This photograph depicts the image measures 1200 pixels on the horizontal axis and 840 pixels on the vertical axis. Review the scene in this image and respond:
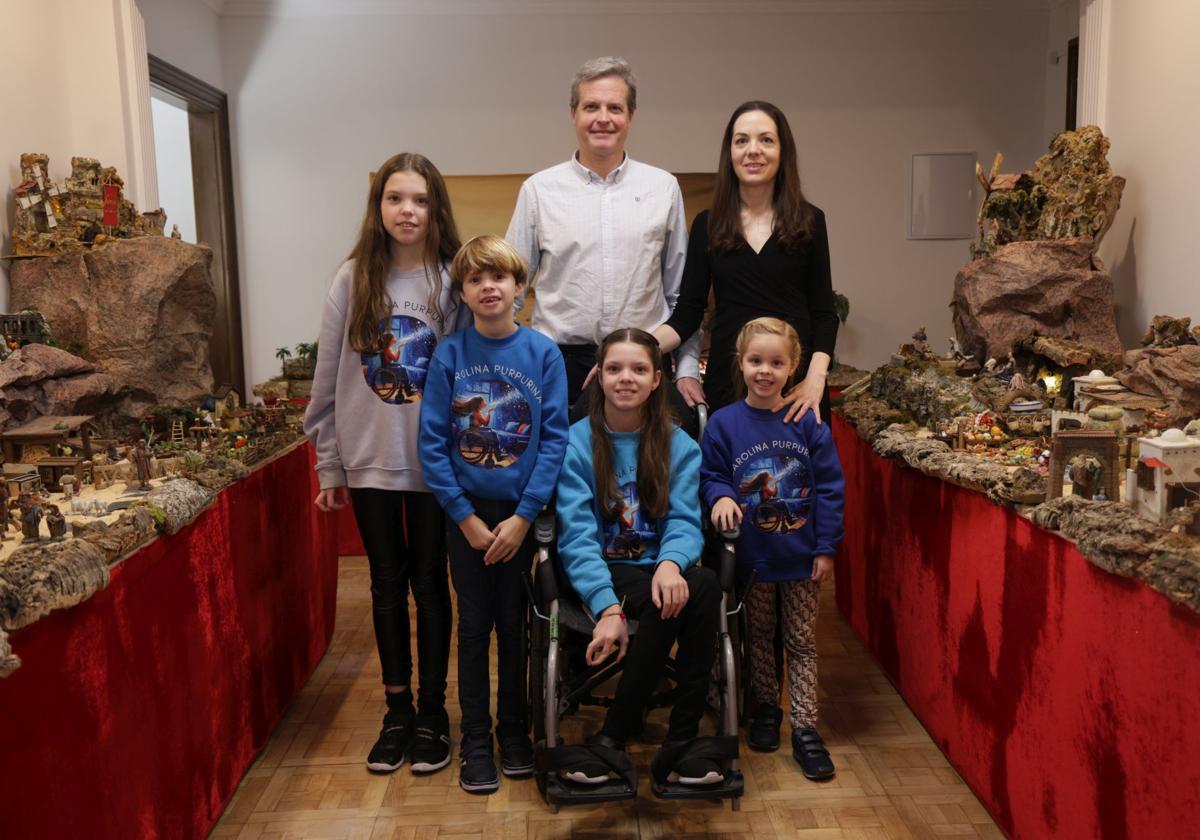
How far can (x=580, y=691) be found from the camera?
2.55 m

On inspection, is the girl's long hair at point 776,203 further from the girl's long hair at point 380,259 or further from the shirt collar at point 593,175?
the girl's long hair at point 380,259

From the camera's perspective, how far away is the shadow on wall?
157 inches

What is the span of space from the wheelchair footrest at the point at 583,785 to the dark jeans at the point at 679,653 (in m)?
0.08

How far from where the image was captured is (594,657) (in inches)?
92.0

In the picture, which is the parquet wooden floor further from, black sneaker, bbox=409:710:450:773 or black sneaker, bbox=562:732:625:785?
black sneaker, bbox=562:732:625:785

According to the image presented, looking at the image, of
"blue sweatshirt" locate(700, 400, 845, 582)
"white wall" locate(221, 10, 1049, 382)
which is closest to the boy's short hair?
"blue sweatshirt" locate(700, 400, 845, 582)

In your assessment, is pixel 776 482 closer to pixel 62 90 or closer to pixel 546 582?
pixel 546 582

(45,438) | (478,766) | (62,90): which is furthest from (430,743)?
(62,90)

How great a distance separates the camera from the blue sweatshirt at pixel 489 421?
254 cm

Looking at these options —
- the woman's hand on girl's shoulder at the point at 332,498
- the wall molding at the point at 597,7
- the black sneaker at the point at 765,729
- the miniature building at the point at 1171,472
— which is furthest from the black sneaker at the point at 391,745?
the wall molding at the point at 597,7

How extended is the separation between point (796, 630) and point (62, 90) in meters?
3.50

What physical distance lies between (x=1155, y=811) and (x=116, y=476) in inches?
97.4

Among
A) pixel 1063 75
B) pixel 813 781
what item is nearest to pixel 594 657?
pixel 813 781

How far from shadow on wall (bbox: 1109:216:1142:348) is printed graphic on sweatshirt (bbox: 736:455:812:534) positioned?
210cm
